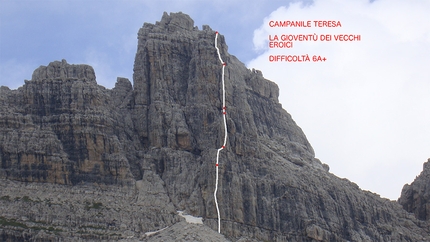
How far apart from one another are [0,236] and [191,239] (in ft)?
114

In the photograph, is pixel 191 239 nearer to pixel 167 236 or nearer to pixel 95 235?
pixel 167 236

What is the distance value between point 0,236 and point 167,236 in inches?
1199

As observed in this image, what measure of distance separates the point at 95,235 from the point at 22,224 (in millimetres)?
13621

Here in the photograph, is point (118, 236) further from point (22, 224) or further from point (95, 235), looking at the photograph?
point (22, 224)

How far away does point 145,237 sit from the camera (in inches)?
7859

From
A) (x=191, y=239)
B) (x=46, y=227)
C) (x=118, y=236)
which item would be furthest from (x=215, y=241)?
(x=46, y=227)

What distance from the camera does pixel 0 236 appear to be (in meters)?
195

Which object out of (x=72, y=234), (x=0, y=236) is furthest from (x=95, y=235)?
(x=0, y=236)

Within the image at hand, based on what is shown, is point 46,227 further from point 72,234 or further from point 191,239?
point 191,239

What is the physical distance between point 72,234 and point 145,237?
13.5 metres

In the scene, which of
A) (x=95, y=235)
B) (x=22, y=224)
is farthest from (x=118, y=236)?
(x=22, y=224)

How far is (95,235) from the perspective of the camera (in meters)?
200

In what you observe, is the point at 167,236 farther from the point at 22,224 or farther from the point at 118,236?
the point at 22,224

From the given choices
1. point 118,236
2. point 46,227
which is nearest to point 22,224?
point 46,227
